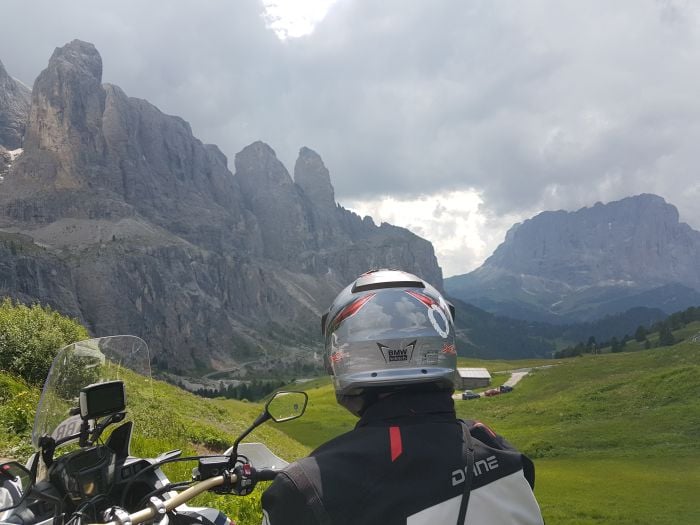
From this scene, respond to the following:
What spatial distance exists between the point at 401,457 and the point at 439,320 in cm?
150

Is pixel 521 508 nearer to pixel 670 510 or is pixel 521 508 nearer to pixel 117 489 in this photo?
pixel 117 489

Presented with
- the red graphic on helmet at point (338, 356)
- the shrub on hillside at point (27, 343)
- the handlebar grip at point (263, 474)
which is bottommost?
the handlebar grip at point (263, 474)

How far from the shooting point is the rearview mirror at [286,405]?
404 centimetres

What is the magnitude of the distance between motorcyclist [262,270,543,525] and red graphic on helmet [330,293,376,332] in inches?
5.1

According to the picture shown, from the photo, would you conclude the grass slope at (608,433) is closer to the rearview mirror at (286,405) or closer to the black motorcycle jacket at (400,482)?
the rearview mirror at (286,405)

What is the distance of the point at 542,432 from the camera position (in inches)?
1359

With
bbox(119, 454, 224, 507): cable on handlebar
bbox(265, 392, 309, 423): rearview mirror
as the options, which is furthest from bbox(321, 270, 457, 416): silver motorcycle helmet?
bbox(119, 454, 224, 507): cable on handlebar

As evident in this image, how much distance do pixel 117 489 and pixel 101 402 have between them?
0.73m

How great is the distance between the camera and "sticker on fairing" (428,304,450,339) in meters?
4.20

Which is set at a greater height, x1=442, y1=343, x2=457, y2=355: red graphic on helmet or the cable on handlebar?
x1=442, y1=343, x2=457, y2=355: red graphic on helmet

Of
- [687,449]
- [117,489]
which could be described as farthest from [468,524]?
[687,449]

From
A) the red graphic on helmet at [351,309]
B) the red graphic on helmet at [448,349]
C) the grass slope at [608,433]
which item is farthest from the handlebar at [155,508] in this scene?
the grass slope at [608,433]

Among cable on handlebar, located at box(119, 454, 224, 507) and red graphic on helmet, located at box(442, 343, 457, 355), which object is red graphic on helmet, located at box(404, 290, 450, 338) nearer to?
red graphic on helmet, located at box(442, 343, 457, 355)

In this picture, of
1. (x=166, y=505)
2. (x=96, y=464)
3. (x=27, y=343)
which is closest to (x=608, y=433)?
(x=27, y=343)
